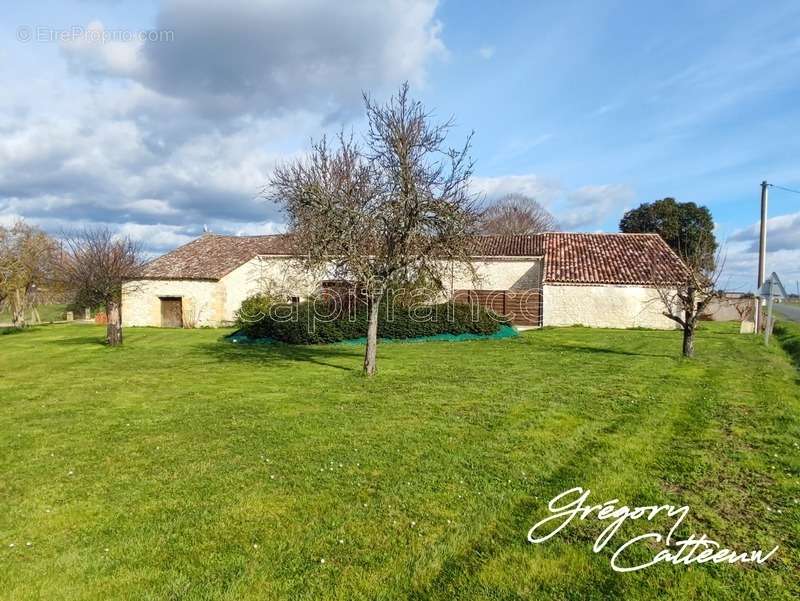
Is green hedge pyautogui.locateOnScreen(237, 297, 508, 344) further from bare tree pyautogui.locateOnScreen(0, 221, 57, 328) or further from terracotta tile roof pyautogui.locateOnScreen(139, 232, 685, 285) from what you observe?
bare tree pyautogui.locateOnScreen(0, 221, 57, 328)

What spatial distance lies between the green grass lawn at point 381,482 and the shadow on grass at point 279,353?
329 cm

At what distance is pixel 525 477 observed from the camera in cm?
514

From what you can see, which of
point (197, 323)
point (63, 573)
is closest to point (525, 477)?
point (63, 573)

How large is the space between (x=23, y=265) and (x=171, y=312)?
719 centimetres

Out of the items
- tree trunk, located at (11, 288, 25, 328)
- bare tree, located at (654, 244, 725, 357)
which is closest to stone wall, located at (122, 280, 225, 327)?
tree trunk, located at (11, 288, 25, 328)

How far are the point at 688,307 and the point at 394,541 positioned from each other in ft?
42.5

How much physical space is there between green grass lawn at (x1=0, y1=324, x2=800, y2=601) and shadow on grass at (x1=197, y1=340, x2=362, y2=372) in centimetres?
329

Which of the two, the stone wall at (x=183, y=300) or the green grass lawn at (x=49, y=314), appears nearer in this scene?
the stone wall at (x=183, y=300)

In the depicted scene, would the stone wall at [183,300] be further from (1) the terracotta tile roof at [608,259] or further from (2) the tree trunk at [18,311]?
(1) the terracotta tile roof at [608,259]

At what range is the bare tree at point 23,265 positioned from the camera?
78.1 ft

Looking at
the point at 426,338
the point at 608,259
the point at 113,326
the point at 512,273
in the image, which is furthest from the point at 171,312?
the point at 608,259

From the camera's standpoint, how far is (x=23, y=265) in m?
25.1

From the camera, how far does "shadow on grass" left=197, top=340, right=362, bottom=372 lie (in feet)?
46.2

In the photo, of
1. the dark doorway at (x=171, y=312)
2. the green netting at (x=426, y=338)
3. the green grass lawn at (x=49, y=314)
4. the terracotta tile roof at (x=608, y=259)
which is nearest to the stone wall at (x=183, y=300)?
the dark doorway at (x=171, y=312)
